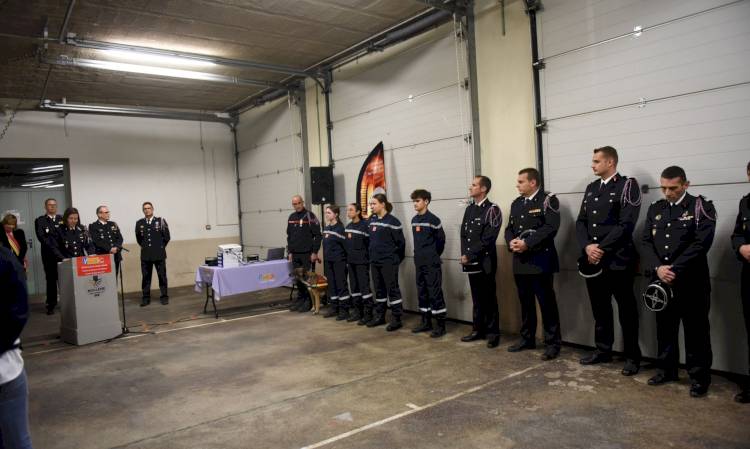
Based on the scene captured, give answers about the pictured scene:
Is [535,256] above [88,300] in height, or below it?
above

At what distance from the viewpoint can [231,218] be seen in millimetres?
11195

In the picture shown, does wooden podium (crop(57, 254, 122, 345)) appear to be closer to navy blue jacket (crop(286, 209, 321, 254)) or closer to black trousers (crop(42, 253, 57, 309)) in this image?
navy blue jacket (crop(286, 209, 321, 254))

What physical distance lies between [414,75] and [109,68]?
4071 mm

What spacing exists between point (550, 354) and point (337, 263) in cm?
302

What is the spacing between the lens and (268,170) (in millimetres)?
9914

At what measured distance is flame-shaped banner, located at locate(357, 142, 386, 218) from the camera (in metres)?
6.85

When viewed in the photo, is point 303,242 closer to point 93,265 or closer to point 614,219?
point 93,265

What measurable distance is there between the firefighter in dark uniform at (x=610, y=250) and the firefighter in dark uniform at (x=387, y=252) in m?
2.17

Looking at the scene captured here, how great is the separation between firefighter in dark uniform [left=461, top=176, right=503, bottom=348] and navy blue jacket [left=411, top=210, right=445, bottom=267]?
430 mm

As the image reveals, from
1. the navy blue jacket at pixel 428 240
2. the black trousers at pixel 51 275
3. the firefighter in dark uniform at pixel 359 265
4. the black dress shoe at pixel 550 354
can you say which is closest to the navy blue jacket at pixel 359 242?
the firefighter in dark uniform at pixel 359 265

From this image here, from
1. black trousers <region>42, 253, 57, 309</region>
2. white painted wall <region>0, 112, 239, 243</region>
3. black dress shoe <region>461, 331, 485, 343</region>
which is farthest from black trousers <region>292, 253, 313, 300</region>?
white painted wall <region>0, 112, 239, 243</region>

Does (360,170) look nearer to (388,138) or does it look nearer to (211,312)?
(388,138)

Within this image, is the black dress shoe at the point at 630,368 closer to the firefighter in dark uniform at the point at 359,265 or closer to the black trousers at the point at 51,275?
the firefighter in dark uniform at the point at 359,265

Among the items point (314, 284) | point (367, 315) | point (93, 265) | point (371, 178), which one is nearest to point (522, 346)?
point (367, 315)
